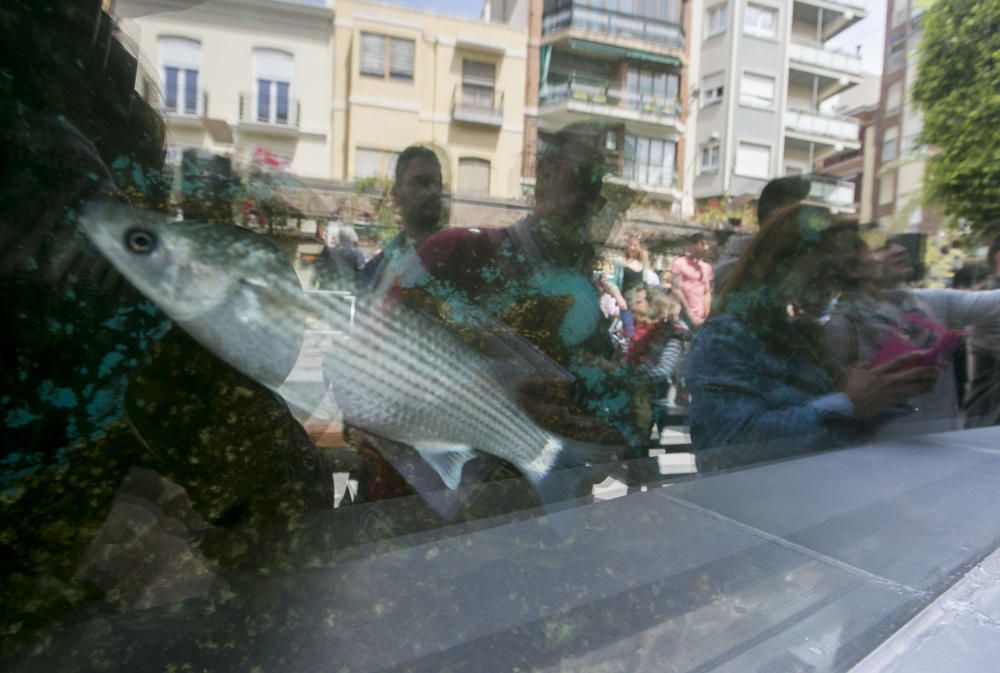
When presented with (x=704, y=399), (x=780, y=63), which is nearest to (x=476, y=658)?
(x=704, y=399)

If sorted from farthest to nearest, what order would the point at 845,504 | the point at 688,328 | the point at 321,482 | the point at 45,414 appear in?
the point at 688,328
the point at 845,504
the point at 321,482
the point at 45,414

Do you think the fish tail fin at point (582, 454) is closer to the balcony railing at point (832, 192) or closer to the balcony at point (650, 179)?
the balcony at point (650, 179)

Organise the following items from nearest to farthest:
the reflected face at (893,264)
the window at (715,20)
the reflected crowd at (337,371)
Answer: the reflected crowd at (337,371), the window at (715,20), the reflected face at (893,264)

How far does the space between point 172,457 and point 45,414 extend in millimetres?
157

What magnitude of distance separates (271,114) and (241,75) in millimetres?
61

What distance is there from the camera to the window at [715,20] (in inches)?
60.6

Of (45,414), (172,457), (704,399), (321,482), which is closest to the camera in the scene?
(45,414)

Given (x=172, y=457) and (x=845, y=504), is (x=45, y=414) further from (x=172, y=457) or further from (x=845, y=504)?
(x=845, y=504)

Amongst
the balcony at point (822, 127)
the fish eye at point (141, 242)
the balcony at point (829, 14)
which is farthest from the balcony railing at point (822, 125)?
the fish eye at point (141, 242)

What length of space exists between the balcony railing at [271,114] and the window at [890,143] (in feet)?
6.78

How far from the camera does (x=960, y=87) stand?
6.32 ft

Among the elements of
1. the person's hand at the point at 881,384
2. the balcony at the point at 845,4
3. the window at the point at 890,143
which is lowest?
the person's hand at the point at 881,384

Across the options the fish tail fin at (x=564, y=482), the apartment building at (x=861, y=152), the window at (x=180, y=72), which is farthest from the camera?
the apartment building at (x=861, y=152)

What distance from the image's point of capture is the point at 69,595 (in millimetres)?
724
